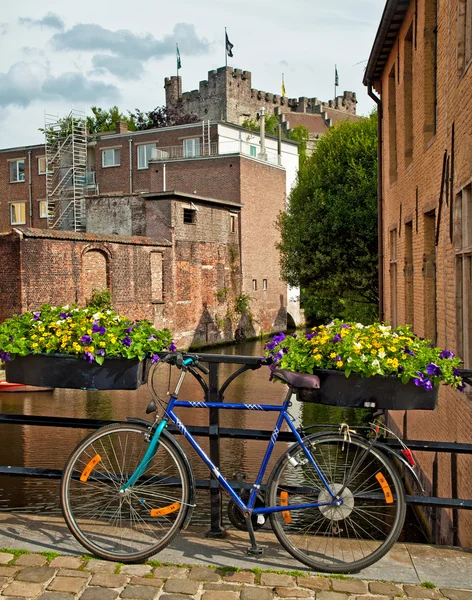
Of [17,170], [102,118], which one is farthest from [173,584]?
[102,118]

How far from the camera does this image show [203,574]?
3.62m

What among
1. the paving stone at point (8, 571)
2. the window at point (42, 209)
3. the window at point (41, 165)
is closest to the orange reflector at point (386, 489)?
the paving stone at point (8, 571)

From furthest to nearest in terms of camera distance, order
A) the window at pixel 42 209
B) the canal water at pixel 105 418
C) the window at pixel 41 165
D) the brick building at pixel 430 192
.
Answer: the window at pixel 41 165 → the window at pixel 42 209 → the canal water at pixel 105 418 → the brick building at pixel 430 192

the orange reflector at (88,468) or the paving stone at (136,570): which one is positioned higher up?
the orange reflector at (88,468)

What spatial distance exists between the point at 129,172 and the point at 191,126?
4773 millimetres

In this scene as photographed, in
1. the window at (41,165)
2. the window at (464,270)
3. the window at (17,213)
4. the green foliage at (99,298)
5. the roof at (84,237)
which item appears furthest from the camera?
the window at (17,213)

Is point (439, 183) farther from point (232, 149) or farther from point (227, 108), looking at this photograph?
point (227, 108)

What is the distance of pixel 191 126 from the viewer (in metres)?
41.9

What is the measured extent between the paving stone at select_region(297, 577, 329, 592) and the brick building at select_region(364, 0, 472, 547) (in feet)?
9.27

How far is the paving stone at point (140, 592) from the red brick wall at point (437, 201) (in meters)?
3.33

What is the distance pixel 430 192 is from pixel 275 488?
5.88 m

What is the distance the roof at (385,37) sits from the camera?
10.6 m

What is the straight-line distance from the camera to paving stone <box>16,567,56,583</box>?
3564mm

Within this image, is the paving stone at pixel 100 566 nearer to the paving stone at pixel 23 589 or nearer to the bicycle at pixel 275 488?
the bicycle at pixel 275 488
